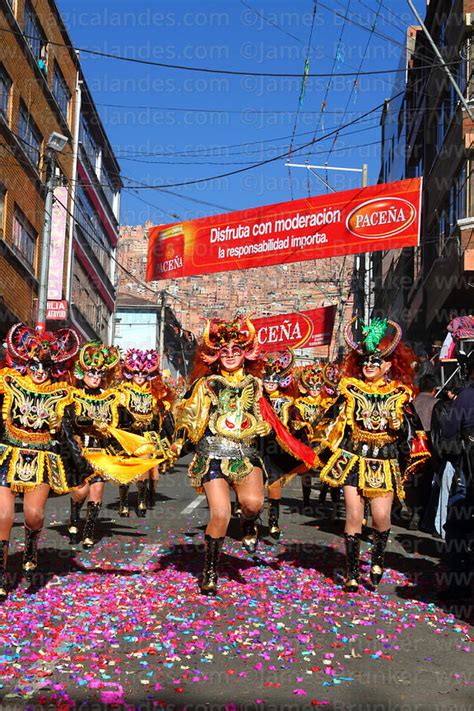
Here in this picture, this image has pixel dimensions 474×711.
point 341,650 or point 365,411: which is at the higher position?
point 365,411

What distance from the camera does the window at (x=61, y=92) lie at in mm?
31112

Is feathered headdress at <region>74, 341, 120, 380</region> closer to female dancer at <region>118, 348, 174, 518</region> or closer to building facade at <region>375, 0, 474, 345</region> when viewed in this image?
female dancer at <region>118, 348, 174, 518</region>

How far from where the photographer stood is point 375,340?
7746 mm

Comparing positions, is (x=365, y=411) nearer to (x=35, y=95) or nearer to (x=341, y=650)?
(x=341, y=650)

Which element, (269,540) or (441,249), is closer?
(269,540)

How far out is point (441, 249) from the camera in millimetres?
22609

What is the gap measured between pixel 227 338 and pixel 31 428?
190cm

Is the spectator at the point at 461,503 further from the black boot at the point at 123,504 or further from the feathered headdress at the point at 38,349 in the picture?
the black boot at the point at 123,504

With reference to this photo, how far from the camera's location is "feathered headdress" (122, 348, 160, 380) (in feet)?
38.2

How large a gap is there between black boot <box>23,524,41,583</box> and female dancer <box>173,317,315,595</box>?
1414 mm

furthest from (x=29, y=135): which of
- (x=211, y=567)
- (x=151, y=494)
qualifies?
(x=211, y=567)

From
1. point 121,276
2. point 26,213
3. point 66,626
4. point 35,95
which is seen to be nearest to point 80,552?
point 66,626

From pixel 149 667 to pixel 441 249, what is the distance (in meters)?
19.3

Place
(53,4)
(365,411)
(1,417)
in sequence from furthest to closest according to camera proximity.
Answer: (53,4)
(365,411)
(1,417)
